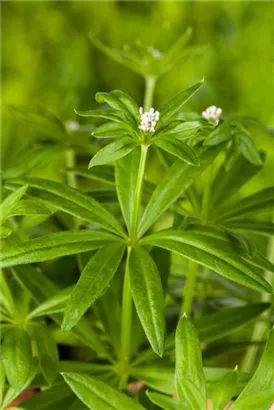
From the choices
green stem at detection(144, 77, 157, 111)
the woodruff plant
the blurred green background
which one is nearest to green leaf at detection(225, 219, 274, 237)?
the woodruff plant

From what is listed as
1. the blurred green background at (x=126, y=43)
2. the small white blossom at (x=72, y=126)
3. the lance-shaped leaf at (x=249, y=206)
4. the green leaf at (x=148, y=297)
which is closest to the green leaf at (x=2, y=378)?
the green leaf at (x=148, y=297)

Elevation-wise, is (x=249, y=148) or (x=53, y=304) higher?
(x=249, y=148)

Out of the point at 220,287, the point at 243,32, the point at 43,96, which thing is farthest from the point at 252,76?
the point at 220,287

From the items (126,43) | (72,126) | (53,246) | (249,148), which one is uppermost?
(126,43)

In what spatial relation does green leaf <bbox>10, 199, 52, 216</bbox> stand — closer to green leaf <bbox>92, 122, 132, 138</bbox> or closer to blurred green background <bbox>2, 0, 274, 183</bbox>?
green leaf <bbox>92, 122, 132, 138</bbox>

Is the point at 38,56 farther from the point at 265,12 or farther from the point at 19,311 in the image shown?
the point at 19,311

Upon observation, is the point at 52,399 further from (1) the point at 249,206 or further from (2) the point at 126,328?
(1) the point at 249,206

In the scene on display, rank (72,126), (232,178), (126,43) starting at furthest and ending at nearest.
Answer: (126,43), (72,126), (232,178)

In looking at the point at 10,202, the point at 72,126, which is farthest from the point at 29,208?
the point at 72,126
